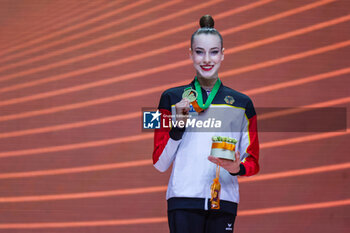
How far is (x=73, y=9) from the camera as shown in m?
3.69

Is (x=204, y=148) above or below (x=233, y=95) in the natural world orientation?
below

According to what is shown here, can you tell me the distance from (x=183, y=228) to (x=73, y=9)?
2063 millimetres

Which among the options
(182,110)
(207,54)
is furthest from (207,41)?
(182,110)

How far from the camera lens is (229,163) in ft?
7.38

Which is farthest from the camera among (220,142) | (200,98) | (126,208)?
(126,208)

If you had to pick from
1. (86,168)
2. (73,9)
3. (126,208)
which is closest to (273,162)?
(126,208)

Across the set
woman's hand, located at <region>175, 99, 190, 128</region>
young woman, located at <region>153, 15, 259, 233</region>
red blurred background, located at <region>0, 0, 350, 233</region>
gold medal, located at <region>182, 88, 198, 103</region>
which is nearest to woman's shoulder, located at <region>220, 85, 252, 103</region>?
young woman, located at <region>153, 15, 259, 233</region>

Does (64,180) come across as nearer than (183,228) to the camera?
No

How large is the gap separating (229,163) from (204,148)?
0.17 metres

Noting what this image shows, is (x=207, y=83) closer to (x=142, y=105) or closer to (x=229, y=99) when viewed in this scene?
(x=229, y=99)

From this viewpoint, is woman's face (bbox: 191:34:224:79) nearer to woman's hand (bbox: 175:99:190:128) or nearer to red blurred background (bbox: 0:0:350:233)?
woman's hand (bbox: 175:99:190:128)

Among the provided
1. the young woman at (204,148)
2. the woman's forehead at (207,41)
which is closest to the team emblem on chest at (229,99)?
the young woman at (204,148)

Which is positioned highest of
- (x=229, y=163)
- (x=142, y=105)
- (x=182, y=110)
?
(x=142, y=105)

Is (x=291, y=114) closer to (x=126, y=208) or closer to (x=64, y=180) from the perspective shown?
(x=126, y=208)
